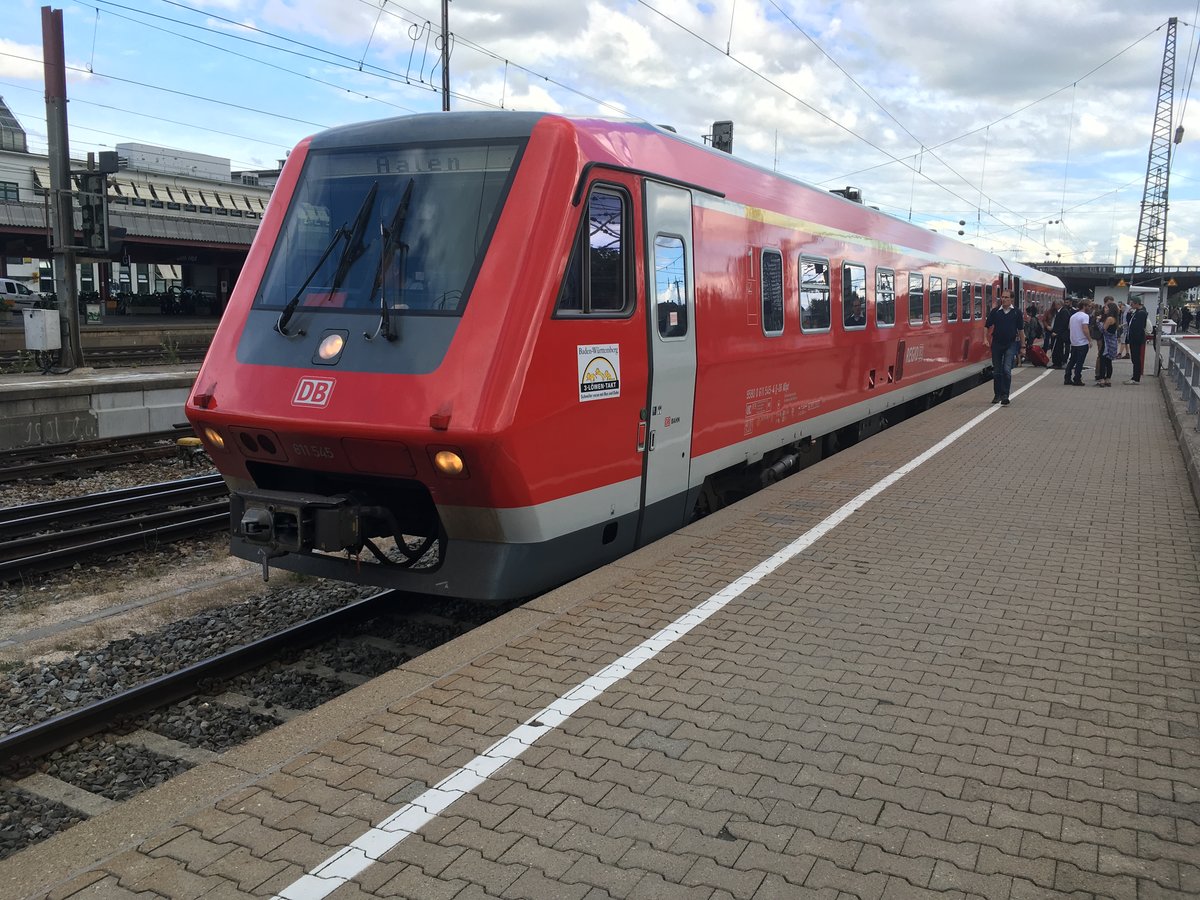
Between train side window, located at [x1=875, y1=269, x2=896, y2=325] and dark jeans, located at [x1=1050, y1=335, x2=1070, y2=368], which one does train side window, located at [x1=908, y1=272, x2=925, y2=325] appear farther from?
dark jeans, located at [x1=1050, y1=335, x2=1070, y2=368]

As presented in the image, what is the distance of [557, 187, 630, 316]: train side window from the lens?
5749 millimetres

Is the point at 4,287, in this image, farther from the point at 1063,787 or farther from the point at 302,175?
the point at 1063,787

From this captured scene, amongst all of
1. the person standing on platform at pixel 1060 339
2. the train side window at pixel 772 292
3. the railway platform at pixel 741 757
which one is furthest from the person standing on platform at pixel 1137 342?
the railway platform at pixel 741 757

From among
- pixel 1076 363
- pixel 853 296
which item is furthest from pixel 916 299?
pixel 1076 363

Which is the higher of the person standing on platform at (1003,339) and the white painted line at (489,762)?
the person standing on platform at (1003,339)

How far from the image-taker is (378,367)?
18.2ft

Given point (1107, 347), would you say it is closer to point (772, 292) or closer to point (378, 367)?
point (772, 292)

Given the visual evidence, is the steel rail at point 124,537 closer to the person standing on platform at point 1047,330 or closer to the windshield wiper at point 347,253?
the windshield wiper at point 347,253

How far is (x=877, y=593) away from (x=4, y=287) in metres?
47.4

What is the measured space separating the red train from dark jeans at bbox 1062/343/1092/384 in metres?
15.2

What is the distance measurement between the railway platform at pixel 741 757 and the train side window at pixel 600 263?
1.63 metres

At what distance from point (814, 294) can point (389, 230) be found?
210 inches

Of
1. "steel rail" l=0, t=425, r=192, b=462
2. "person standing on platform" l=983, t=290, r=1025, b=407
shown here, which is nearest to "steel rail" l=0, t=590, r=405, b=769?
"steel rail" l=0, t=425, r=192, b=462

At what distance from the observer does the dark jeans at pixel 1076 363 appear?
19.9m
